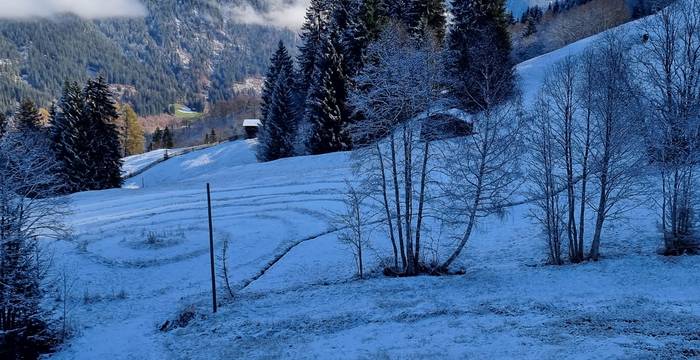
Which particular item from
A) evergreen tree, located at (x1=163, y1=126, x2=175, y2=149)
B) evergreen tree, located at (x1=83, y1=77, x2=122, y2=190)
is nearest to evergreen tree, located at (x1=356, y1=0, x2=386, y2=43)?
evergreen tree, located at (x1=83, y1=77, x2=122, y2=190)

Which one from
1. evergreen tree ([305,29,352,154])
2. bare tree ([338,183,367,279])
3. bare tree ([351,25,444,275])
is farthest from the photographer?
evergreen tree ([305,29,352,154])

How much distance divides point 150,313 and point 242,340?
5750mm

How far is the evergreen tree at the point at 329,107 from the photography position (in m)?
46.2

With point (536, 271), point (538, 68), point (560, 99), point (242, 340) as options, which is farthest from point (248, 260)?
point (538, 68)

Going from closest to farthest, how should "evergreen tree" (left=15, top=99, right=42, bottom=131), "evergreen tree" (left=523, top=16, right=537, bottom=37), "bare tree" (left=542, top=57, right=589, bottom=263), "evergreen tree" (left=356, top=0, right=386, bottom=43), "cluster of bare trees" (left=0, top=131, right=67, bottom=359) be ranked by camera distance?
"cluster of bare trees" (left=0, top=131, right=67, bottom=359) → "bare tree" (left=542, top=57, right=589, bottom=263) → "evergreen tree" (left=356, top=0, right=386, bottom=43) → "evergreen tree" (left=15, top=99, right=42, bottom=131) → "evergreen tree" (left=523, top=16, right=537, bottom=37)

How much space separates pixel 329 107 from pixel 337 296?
29971 millimetres

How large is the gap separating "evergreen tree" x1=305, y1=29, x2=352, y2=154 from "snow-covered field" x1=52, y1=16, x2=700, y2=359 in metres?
15.0

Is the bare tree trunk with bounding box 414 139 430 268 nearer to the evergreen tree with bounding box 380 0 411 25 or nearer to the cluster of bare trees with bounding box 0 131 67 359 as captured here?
the cluster of bare trees with bounding box 0 131 67 359

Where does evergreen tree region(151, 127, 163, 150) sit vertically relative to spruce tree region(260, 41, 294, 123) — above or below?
below

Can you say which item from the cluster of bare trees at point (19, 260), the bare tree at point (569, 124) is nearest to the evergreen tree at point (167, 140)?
the cluster of bare trees at point (19, 260)

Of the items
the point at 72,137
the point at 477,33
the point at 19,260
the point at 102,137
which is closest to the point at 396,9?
the point at 477,33

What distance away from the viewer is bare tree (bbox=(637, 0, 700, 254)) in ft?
59.8

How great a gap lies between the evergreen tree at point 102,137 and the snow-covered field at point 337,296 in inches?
688

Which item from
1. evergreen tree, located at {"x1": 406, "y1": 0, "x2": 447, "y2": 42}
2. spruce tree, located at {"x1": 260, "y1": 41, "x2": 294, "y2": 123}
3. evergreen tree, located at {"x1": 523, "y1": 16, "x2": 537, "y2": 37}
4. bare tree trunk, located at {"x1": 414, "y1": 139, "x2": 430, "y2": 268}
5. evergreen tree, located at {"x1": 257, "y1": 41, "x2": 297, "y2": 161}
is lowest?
bare tree trunk, located at {"x1": 414, "y1": 139, "x2": 430, "y2": 268}
